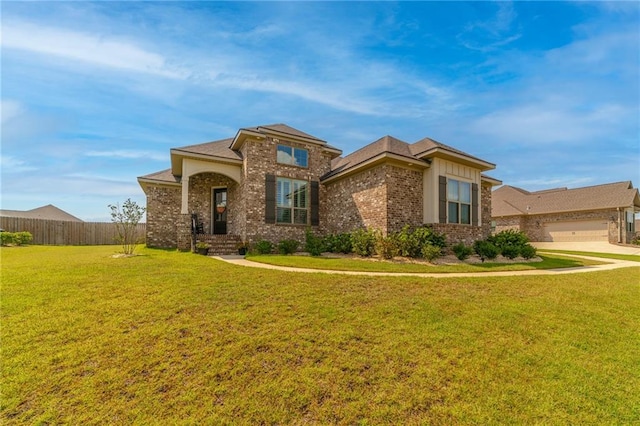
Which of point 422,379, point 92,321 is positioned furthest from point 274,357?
point 92,321

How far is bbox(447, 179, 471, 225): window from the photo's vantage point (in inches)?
486

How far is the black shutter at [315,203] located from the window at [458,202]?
598 centimetres

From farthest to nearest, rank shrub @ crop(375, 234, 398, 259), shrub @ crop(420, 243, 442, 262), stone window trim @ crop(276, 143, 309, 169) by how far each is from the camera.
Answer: stone window trim @ crop(276, 143, 309, 169) → shrub @ crop(375, 234, 398, 259) → shrub @ crop(420, 243, 442, 262)

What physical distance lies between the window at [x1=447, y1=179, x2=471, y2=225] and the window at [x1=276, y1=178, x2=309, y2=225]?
6.50 m

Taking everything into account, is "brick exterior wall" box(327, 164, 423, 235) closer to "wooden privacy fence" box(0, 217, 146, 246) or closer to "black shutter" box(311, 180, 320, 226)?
"black shutter" box(311, 180, 320, 226)

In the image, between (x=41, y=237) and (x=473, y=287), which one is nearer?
(x=473, y=287)

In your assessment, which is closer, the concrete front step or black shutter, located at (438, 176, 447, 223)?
black shutter, located at (438, 176, 447, 223)

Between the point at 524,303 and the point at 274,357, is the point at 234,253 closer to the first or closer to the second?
the point at 274,357

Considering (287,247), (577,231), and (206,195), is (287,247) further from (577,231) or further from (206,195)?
(577,231)

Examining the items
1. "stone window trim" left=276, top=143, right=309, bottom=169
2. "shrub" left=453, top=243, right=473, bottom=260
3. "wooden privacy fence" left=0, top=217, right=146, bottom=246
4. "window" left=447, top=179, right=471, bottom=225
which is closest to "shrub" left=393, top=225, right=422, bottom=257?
"shrub" left=453, top=243, right=473, bottom=260

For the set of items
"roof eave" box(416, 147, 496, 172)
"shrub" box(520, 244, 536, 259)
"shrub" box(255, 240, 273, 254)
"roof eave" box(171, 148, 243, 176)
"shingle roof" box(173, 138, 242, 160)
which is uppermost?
"shingle roof" box(173, 138, 242, 160)

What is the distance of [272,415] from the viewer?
9.37 feet

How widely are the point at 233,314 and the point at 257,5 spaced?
25.6 feet

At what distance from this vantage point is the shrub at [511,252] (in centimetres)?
1155
